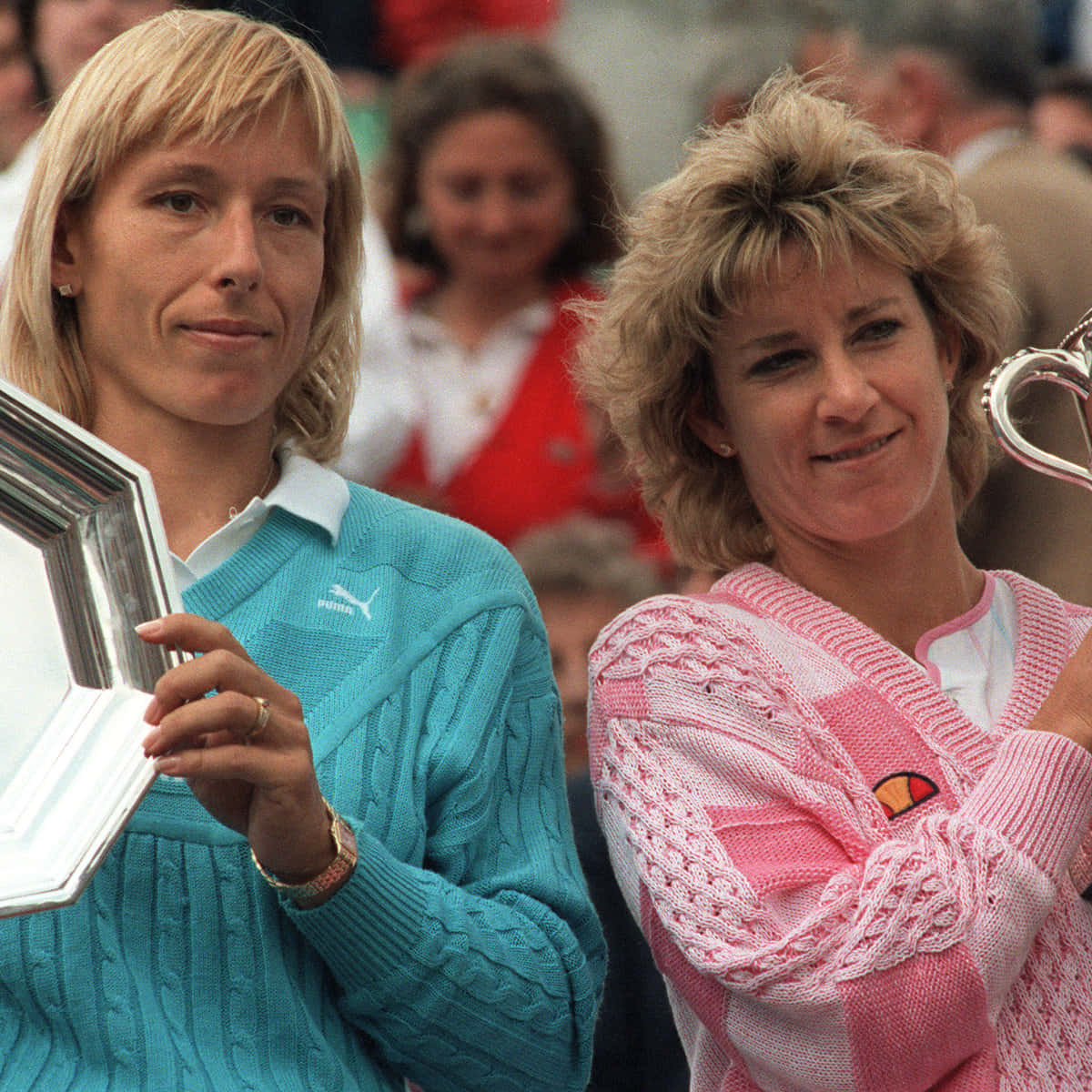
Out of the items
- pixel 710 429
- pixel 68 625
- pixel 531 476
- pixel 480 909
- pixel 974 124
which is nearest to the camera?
pixel 68 625

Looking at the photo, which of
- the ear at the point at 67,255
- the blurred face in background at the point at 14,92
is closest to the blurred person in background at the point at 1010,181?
the ear at the point at 67,255

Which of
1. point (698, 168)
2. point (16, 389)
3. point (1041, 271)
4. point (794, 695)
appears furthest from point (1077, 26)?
point (16, 389)

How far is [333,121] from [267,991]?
90 cm

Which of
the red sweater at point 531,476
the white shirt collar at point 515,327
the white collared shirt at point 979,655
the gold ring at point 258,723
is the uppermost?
the gold ring at point 258,723

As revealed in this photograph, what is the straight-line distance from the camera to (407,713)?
1948 mm

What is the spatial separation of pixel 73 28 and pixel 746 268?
1.98 m

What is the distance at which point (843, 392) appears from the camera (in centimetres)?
216

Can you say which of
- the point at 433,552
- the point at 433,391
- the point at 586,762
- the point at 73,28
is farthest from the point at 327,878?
the point at 73,28

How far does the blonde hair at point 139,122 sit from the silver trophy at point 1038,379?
2.39 ft

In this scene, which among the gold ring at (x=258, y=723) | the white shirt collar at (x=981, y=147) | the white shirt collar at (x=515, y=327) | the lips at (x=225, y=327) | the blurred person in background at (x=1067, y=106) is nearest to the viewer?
the gold ring at (x=258, y=723)

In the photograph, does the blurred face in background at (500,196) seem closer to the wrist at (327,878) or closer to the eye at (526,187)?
the eye at (526,187)

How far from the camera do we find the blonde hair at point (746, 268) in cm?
221

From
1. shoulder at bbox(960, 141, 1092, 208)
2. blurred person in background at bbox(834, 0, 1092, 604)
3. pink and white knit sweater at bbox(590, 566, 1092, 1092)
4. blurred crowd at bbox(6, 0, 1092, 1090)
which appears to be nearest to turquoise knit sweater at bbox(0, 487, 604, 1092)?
pink and white knit sweater at bbox(590, 566, 1092, 1092)

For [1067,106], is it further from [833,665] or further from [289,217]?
[289,217]
